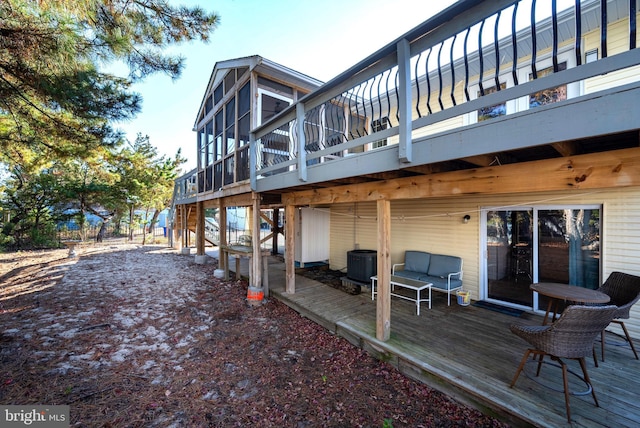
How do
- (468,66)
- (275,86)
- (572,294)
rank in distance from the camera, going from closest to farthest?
(572,294) < (468,66) < (275,86)

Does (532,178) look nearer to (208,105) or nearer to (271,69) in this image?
(271,69)

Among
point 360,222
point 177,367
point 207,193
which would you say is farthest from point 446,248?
point 207,193

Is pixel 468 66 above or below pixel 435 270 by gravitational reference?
above

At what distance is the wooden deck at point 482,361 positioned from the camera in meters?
2.44

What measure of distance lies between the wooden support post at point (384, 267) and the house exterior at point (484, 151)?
18 mm

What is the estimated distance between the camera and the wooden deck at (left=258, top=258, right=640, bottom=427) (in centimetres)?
244

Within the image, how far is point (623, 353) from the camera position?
133 inches

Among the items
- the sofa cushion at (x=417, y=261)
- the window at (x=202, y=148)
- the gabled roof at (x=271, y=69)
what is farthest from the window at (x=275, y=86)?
the sofa cushion at (x=417, y=261)

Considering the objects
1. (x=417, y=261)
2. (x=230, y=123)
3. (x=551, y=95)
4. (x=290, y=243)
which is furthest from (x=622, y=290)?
(x=230, y=123)

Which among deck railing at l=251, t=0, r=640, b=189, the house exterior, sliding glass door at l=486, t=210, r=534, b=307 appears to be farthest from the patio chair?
sliding glass door at l=486, t=210, r=534, b=307

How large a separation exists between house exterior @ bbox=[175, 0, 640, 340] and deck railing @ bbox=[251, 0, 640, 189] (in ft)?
→ 0.05

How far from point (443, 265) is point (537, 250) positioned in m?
1.58

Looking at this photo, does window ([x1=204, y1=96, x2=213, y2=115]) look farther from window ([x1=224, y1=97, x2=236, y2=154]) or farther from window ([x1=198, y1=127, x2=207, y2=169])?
window ([x1=224, y1=97, x2=236, y2=154])

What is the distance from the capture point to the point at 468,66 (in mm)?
3871
